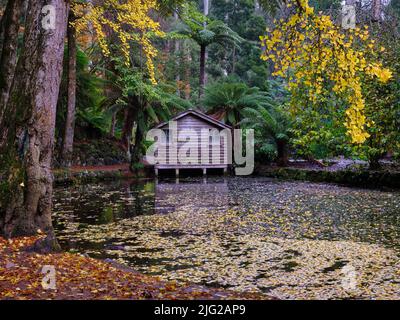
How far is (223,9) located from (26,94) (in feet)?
103

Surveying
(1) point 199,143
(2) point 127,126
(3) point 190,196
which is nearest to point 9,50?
(3) point 190,196

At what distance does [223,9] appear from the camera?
3594 centimetres

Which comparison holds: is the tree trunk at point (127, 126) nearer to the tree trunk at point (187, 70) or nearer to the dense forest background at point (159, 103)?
the dense forest background at point (159, 103)

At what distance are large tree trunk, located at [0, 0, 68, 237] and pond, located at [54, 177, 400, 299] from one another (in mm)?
1285

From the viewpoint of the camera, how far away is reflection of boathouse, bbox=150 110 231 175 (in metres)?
23.7

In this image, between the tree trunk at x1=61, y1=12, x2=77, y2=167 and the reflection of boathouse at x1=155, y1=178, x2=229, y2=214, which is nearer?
the reflection of boathouse at x1=155, y1=178, x2=229, y2=214

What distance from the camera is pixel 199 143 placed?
24.0 metres

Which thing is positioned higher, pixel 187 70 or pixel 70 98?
pixel 187 70

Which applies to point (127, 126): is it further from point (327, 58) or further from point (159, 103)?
point (327, 58)

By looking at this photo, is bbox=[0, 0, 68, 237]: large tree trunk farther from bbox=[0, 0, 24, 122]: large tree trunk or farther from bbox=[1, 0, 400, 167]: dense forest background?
bbox=[1, 0, 400, 167]: dense forest background

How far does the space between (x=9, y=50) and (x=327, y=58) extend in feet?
25.5

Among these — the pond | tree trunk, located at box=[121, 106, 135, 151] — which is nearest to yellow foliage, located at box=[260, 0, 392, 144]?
the pond

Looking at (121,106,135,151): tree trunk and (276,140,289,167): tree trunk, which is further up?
(121,106,135,151): tree trunk
